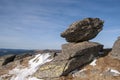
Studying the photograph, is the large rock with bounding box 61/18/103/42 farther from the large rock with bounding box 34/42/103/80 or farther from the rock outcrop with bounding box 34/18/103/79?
the large rock with bounding box 34/42/103/80

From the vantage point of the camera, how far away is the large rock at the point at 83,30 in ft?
105

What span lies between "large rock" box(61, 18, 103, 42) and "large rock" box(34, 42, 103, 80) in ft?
5.11

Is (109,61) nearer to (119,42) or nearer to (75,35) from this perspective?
(119,42)

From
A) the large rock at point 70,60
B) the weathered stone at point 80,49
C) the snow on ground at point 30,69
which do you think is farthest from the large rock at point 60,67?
the snow on ground at point 30,69

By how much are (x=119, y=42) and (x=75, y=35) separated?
6.28 m

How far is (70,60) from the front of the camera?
29.6 metres

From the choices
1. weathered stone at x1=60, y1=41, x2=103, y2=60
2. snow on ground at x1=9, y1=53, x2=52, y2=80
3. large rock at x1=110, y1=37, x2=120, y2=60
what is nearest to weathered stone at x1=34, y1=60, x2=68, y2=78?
weathered stone at x1=60, y1=41, x2=103, y2=60

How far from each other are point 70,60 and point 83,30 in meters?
5.26

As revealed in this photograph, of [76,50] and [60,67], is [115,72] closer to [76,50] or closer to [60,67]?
[76,50]

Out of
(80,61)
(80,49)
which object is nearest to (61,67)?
(80,61)

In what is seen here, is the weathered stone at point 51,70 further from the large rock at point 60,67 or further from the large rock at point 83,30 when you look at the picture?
the large rock at point 83,30

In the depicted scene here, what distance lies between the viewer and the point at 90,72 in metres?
28.2

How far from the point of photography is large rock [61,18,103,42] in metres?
31.9

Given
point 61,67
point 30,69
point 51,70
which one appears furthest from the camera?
point 30,69
